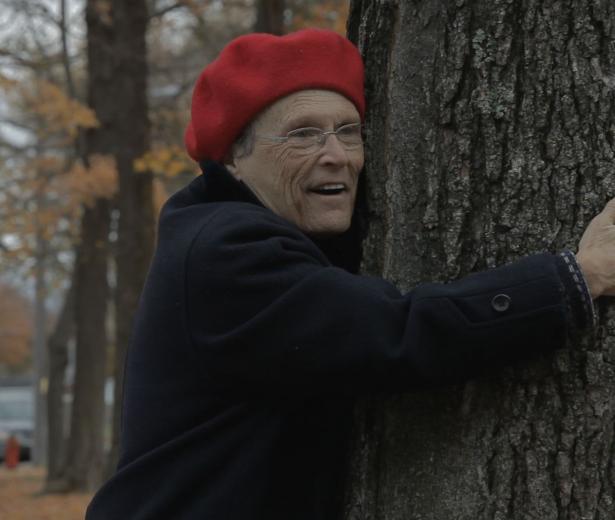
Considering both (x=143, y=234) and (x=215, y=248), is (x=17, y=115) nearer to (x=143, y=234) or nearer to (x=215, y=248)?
(x=143, y=234)

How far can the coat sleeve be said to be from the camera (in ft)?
7.77

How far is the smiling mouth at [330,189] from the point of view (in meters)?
2.77

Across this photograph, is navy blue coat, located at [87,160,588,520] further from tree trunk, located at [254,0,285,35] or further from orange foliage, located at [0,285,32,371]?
orange foliage, located at [0,285,32,371]

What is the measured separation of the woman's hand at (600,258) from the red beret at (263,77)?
70cm

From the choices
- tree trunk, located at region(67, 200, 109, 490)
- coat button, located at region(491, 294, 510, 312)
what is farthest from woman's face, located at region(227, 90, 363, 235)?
tree trunk, located at region(67, 200, 109, 490)

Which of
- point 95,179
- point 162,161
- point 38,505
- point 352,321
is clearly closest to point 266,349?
point 352,321

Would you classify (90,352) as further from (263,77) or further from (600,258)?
(600,258)

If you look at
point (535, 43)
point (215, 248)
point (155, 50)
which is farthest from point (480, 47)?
point (155, 50)

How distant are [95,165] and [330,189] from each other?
40.1 feet

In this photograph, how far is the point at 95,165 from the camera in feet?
48.1

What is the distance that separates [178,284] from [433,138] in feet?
2.26

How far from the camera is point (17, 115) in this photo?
26203 mm

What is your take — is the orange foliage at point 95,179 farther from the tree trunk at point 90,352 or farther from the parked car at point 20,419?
the parked car at point 20,419

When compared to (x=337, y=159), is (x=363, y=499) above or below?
below
